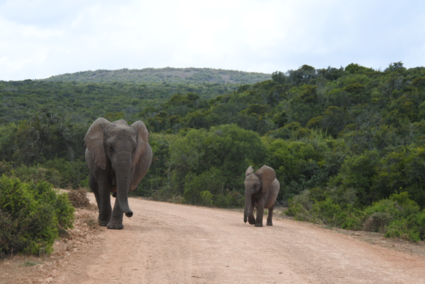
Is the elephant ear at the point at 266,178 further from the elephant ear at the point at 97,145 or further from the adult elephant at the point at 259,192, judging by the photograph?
the elephant ear at the point at 97,145

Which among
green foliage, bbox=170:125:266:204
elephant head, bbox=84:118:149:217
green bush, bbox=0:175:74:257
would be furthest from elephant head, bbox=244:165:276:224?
green foliage, bbox=170:125:266:204

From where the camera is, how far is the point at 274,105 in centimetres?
5056

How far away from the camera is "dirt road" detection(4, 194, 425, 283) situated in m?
6.23

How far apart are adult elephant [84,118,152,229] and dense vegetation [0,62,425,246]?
3.04 m

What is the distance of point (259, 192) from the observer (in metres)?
13.8

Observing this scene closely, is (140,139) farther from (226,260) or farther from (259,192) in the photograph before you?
(259,192)

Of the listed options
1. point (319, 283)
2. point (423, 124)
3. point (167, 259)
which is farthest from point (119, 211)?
point (423, 124)

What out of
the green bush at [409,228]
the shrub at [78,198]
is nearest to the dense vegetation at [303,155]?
the green bush at [409,228]

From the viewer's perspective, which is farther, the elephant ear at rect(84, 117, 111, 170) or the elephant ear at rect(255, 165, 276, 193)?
the elephant ear at rect(255, 165, 276, 193)

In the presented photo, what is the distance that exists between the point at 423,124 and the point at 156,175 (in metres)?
17.8

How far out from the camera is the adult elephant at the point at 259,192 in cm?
1334

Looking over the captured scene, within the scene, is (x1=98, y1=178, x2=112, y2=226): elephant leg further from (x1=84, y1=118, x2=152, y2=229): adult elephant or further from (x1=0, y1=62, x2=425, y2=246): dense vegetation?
(x1=0, y1=62, x2=425, y2=246): dense vegetation

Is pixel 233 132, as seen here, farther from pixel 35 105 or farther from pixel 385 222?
pixel 35 105

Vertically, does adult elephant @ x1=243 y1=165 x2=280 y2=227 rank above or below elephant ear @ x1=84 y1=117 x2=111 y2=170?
below
